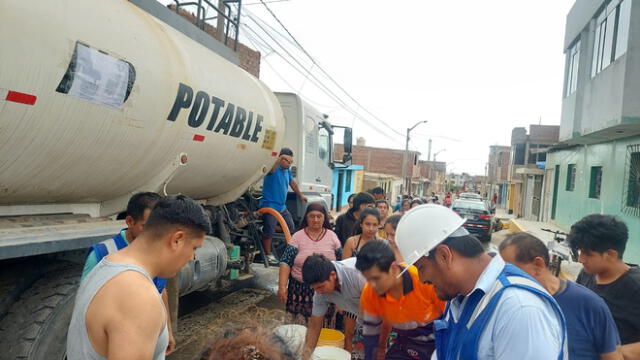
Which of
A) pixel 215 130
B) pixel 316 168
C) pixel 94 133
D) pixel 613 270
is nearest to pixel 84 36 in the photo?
pixel 94 133

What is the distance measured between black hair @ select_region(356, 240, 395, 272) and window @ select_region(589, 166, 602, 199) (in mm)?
13304

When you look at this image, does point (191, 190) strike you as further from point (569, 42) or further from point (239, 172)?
point (569, 42)

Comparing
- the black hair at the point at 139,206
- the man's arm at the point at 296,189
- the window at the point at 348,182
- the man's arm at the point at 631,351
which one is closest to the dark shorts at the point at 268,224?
the man's arm at the point at 296,189

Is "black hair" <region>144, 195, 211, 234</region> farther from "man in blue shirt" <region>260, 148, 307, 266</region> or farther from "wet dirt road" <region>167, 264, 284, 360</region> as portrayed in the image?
"man in blue shirt" <region>260, 148, 307, 266</region>

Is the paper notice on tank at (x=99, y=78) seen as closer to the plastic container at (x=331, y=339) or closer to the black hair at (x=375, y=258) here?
the black hair at (x=375, y=258)

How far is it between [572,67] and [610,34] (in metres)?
5.38

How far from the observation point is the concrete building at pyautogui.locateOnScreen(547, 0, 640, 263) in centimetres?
873

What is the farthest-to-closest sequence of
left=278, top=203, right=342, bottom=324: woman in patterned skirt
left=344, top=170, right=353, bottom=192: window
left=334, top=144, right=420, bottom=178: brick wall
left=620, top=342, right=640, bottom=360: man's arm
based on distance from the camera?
left=334, top=144, right=420, bottom=178: brick wall → left=344, top=170, right=353, bottom=192: window → left=278, top=203, right=342, bottom=324: woman in patterned skirt → left=620, top=342, right=640, bottom=360: man's arm

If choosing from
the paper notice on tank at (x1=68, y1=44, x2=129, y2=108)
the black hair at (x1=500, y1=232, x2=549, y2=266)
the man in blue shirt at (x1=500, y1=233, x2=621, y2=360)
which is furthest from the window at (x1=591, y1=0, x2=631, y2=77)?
the paper notice on tank at (x1=68, y1=44, x2=129, y2=108)

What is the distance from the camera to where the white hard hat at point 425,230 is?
1.73 meters

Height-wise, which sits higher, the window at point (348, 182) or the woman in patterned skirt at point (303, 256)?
the window at point (348, 182)

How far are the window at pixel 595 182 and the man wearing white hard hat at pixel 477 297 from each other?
13977 millimetres

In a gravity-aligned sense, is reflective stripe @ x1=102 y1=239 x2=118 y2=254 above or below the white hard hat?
below

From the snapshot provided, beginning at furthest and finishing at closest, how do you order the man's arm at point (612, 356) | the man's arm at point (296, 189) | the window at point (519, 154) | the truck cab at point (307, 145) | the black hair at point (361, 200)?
the window at point (519, 154) < the truck cab at point (307, 145) < the man's arm at point (296, 189) < the black hair at point (361, 200) < the man's arm at point (612, 356)
